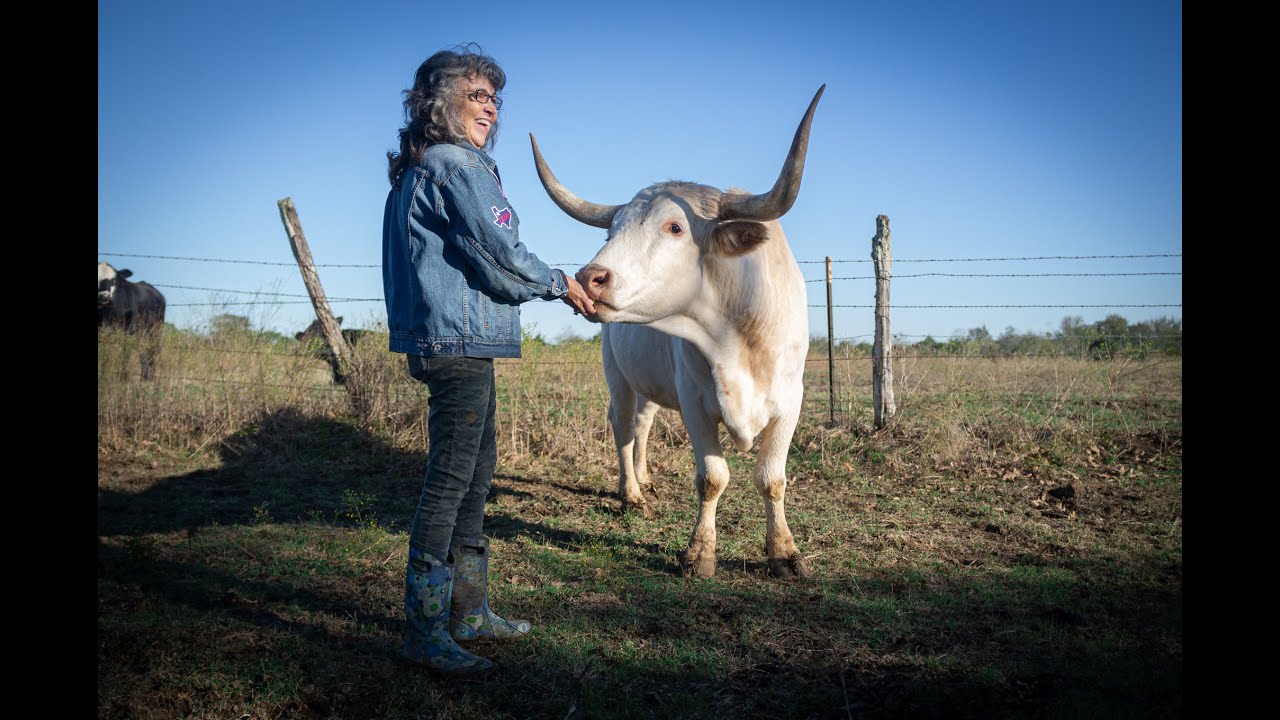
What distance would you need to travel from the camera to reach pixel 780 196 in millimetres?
3402

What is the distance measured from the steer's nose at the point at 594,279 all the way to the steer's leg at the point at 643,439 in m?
2.72

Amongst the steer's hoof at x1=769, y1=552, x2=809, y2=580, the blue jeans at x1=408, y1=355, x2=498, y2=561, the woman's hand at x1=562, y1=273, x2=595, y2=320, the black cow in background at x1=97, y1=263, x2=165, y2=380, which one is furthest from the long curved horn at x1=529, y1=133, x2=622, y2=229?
the black cow in background at x1=97, y1=263, x2=165, y2=380

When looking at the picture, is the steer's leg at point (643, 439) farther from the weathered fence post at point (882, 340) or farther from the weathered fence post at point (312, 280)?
the weathered fence post at point (312, 280)

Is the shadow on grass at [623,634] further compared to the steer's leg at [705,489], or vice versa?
the steer's leg at [705,489]

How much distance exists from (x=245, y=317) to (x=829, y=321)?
266 inches

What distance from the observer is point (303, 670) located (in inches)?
105

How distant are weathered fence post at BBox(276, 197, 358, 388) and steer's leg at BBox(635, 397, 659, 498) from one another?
4038 millimetres

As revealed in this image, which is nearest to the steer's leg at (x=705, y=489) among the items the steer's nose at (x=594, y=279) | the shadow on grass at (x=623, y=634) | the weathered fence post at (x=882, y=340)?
the shadow on grass at (x=623, y=634)

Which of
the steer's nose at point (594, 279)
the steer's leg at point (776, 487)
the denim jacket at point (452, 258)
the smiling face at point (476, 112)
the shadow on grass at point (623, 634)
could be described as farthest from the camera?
the steer's leg at point (776, 487)

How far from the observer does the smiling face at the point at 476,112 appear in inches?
111

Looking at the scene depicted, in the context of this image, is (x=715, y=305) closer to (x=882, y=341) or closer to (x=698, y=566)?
(x=698, y=566)

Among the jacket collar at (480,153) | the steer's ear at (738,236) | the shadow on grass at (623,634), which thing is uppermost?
the jacket collar at (480,153)
